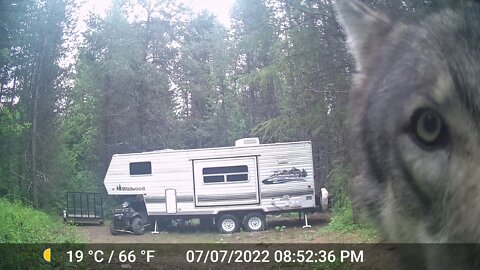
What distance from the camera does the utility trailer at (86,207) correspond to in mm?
2279

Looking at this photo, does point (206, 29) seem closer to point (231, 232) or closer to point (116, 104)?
point (116, 104)

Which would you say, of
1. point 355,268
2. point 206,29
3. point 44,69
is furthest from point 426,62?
point 44,69

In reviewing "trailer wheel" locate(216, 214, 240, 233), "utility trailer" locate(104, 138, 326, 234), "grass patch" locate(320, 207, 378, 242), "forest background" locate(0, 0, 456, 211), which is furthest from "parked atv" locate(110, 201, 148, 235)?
"grass patch" locate(320, 207, 378, 242)

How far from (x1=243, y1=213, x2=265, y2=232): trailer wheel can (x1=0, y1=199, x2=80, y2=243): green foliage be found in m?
0.98

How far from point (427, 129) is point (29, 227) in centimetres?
246

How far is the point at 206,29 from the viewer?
2.29 metres

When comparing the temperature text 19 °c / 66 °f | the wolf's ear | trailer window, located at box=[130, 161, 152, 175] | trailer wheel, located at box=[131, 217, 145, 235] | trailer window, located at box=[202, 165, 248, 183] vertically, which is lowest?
the temperature text 19 °c / 66 °f

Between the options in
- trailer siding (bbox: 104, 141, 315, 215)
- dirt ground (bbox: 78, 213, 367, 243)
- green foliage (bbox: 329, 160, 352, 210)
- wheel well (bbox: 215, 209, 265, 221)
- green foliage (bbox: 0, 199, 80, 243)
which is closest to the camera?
green foliage (bbox: 329, 160, 352, 210)

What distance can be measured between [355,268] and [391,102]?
111cm

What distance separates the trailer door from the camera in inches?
86.5

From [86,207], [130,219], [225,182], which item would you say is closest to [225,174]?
[225,182]

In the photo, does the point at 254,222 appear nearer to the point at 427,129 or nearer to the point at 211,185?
the point at 211,185

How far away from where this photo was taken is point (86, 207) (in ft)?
7.50

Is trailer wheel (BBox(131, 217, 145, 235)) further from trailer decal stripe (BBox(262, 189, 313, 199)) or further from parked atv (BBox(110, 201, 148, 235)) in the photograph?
trailer decal stripe (BBox(262, 189, 313, 199))
